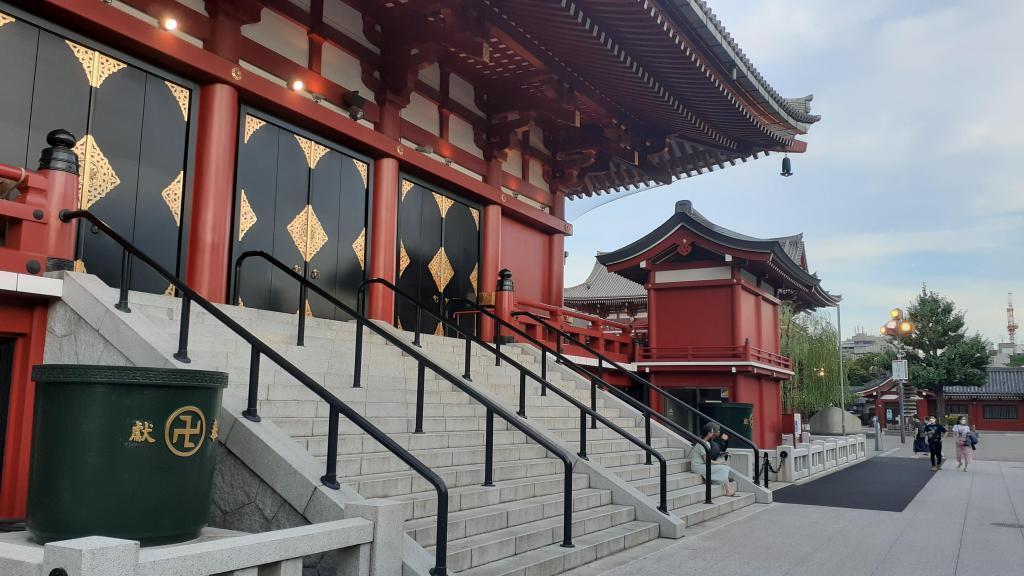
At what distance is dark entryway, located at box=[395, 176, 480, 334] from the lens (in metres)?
13.4

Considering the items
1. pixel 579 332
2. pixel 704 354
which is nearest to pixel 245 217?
pixel 579 332

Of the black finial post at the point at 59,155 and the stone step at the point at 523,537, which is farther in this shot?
the black finial post at the point at 59,155

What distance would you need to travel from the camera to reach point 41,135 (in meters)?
8.37

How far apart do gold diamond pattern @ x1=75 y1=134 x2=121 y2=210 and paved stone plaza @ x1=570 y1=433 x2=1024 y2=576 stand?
6726 millimetres

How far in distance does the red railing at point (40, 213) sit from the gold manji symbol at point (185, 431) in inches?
Answer: 116

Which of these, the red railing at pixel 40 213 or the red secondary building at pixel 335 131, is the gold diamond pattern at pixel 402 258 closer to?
the red secondary building at pixel 335 131

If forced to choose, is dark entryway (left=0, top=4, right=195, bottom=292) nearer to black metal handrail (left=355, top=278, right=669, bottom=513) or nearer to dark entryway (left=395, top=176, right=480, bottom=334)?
black metal handrail (left=355, top=278, right=669, bottom=513)

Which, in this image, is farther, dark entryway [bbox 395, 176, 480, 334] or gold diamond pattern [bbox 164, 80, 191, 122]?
dark entryway [bbox 395, 176, 480, 334]

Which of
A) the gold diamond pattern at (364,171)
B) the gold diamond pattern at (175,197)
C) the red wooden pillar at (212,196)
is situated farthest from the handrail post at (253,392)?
the gold diamond pattern at (364,171)

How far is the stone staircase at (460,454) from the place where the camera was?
251 inches

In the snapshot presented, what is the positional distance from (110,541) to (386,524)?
180 centimetres

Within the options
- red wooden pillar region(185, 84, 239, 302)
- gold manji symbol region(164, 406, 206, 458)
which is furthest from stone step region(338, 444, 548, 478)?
red wooden pillar region(185, 84, 239, 302)

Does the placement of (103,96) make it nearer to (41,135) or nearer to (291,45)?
(41,135)

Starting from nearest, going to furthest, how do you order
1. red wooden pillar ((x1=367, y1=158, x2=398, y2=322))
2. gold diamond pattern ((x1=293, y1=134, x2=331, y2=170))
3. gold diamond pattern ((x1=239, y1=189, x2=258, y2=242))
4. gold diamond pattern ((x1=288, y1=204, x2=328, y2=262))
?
gold diamond pattern ((x1=239, y1=189, x2=258, y2=242))
gold diamond pattern ((x1=288, y1=204, x2=328, y2=262))
gold diamond pattern ((x1=293, y1=134, x2=331, y2=170))
red wooden pillar ((x1=367, y1=158, x2=398, y2=322))
